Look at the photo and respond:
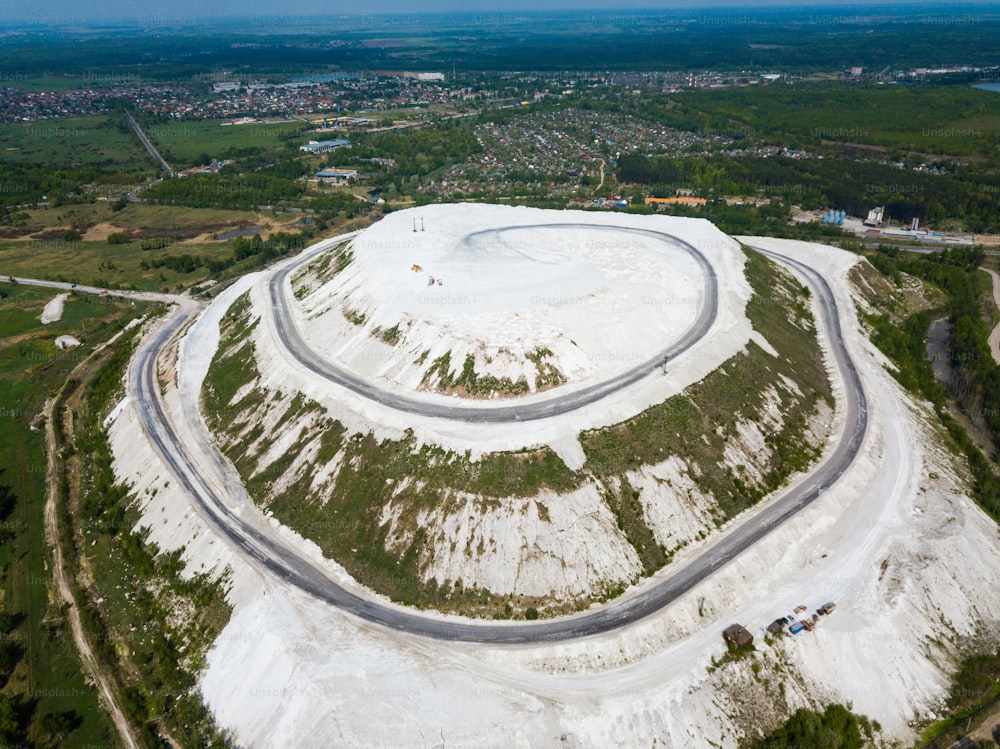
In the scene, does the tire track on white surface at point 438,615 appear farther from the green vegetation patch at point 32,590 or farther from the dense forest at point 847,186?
the dense forest at point 847,186

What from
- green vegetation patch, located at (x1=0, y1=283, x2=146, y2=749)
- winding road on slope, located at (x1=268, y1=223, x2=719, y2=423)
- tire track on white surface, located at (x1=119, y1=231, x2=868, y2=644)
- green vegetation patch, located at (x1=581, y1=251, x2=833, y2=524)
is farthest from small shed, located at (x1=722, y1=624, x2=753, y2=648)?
green vegetation patch, located at (x1=0, y1=283, x2=146, y2=749)

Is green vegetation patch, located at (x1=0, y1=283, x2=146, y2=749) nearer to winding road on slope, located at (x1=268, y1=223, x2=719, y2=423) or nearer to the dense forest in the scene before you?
winding road on slope, located at (x1=268, y1=223, x2=719, y2=423)

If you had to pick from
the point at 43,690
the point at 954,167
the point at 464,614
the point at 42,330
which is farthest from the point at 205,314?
the point at 954,167

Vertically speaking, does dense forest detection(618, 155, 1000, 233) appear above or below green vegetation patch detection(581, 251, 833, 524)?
below

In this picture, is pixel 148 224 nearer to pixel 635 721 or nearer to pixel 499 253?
pixel 499 253

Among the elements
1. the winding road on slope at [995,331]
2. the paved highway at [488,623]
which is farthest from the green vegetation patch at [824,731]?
the winding road on slope at [995,331]

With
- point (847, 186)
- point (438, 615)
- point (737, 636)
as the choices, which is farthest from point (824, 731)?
point (847, 186)

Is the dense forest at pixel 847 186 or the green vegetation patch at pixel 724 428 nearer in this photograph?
the green vegetation patch at pixel 724 428
